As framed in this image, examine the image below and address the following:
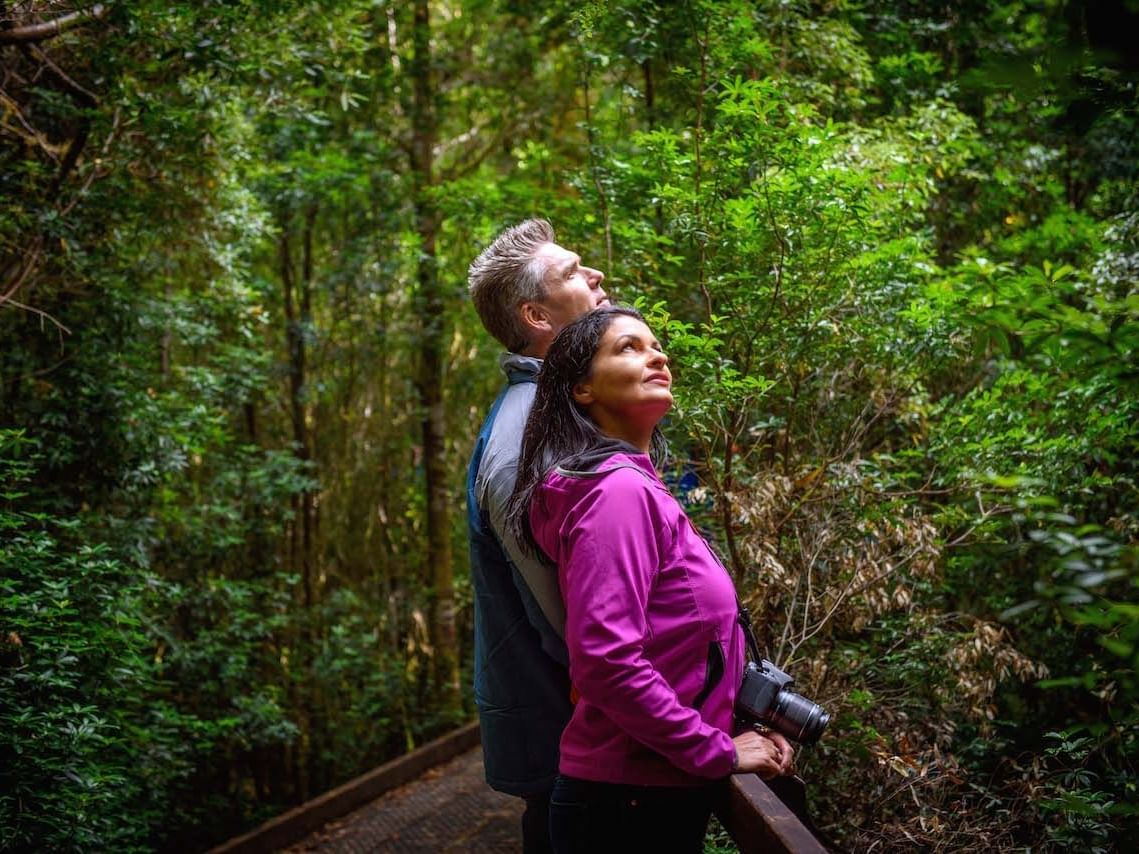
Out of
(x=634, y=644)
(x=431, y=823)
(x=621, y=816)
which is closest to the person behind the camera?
(x=634, y=644)

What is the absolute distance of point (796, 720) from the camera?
171cm

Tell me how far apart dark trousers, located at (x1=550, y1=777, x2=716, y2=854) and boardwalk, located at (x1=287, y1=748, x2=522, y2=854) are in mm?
4082

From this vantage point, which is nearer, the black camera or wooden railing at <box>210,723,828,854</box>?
wooden railing at <box>210,723,828,854</box>

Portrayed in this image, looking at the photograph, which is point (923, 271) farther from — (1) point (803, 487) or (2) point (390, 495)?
(2) point (390, 495)

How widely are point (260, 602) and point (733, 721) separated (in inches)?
232

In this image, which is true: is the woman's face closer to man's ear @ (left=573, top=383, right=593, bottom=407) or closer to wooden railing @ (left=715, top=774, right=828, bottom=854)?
man's ear @ (left=573, top=383, right=593, bottom=407)

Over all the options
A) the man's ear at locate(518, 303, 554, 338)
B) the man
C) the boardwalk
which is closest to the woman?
the man

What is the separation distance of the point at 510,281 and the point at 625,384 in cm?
68

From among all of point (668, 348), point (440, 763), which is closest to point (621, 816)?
point (668, 348)

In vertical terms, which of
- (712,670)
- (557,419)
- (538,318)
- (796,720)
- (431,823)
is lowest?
(431,823)

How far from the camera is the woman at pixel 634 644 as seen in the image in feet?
5.03

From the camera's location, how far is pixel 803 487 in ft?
10.8

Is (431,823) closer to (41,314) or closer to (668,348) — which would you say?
(41,314)

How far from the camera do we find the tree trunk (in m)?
7.53
